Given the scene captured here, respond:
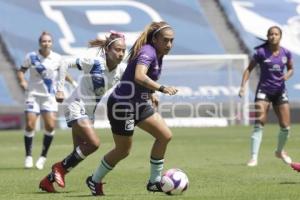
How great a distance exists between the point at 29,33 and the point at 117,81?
27.7 m

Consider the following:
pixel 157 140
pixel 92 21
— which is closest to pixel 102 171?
pixel 157 140

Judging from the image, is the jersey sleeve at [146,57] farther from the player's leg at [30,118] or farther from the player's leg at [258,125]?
the player's leg at [30,118]

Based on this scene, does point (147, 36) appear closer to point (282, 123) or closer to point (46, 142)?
point (282, 123)

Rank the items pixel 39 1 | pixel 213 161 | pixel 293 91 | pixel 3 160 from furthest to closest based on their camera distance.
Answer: pixel 39 1, pixel 293 91, pixel 3 160, pixel 213 161

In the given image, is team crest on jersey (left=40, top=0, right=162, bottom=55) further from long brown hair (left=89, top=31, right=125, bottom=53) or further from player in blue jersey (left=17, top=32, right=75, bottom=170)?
long brown hair (left=89, top=31, right=125, bottom=53)

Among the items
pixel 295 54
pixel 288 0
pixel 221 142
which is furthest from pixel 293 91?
pixel 221 142

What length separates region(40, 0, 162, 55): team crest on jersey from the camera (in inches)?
1495

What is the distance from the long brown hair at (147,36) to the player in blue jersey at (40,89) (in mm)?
5343

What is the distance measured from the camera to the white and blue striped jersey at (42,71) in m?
15.0

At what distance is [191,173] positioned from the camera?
1301 cm

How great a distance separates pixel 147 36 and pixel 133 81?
559 millimetres

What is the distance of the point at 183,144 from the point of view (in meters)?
21.1

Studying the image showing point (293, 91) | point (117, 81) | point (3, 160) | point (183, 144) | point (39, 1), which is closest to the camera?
point (117, 81)

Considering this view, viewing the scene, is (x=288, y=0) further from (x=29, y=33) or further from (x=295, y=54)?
(x=29, y=33)
